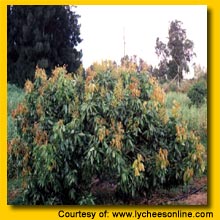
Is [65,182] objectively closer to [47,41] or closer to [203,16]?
[47,41]

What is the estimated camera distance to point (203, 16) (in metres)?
3.41

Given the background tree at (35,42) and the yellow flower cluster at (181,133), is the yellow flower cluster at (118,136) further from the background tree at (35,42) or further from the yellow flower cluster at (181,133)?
the background tree at (35,42)

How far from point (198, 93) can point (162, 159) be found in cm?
60

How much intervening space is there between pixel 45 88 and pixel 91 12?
2.35 ft

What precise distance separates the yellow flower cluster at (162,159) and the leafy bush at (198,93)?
459 mm

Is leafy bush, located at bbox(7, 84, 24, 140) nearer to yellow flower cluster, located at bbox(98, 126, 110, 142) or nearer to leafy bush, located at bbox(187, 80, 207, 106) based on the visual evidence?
yellow flower cluster, located at bbox(98, 126, 110, 142)

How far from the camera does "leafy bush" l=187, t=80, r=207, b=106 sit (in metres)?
3.37

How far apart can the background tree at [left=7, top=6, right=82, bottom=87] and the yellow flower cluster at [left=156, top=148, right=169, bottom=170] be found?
0.96 metres

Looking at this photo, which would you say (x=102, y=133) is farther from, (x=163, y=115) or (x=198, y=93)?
(x=198, y=93)

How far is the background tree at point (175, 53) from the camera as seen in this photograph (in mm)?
3439

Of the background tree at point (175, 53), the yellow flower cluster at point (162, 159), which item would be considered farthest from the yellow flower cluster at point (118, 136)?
the background tree at point (175, 53)

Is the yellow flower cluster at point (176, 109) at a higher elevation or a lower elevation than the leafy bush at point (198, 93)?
lower

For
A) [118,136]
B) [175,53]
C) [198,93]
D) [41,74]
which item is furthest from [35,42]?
[198,93]

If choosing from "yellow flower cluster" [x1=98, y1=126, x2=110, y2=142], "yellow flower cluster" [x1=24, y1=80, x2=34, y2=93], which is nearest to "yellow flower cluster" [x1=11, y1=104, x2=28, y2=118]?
"yellow flower cluster" [x1=24, y1=80, x2=34, y2=93]
